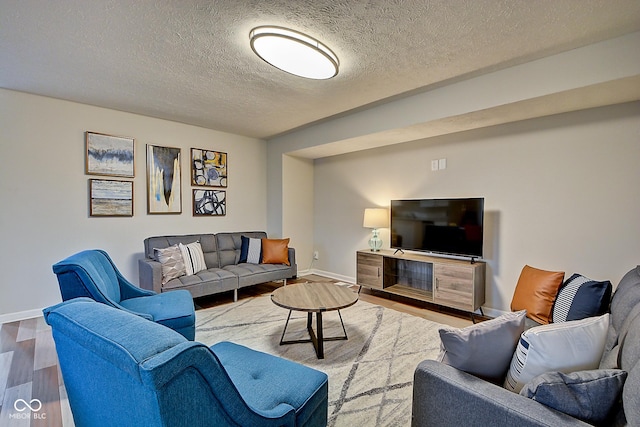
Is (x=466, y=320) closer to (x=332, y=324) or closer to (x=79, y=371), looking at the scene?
(x=332, y=324)

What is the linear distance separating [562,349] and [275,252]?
3.70 meters

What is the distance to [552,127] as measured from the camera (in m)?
3.04

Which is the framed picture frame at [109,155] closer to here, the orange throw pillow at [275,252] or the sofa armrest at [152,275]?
the sofa armrest at [152,275]

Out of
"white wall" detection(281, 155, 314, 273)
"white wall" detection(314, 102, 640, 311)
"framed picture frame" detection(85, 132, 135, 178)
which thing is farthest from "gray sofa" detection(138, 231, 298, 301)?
"white wall" detection(314, 102, 640, 311)

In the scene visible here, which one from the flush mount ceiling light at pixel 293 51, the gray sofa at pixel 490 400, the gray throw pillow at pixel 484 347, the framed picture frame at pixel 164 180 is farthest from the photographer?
the framed picture frame at pixel 164 180

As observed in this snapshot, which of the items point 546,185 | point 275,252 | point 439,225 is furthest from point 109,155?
point 546,185

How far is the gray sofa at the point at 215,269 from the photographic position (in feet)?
11.3

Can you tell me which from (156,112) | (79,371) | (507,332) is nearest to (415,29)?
(507,332)

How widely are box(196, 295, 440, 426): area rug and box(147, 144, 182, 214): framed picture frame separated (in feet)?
5.48

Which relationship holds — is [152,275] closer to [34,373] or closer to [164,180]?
[34,373]

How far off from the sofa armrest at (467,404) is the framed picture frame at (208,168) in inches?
166

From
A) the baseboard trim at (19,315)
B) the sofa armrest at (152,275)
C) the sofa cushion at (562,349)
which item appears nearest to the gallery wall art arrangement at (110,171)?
the sofa armrest at (152,275)

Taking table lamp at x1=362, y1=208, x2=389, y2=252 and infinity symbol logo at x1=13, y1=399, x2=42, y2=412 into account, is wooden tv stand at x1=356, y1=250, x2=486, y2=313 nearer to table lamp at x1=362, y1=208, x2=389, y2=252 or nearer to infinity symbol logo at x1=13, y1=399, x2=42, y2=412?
table lamp at x1=362, y1=208, x2=389, y2=252

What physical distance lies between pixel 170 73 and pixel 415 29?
2.18 metres
